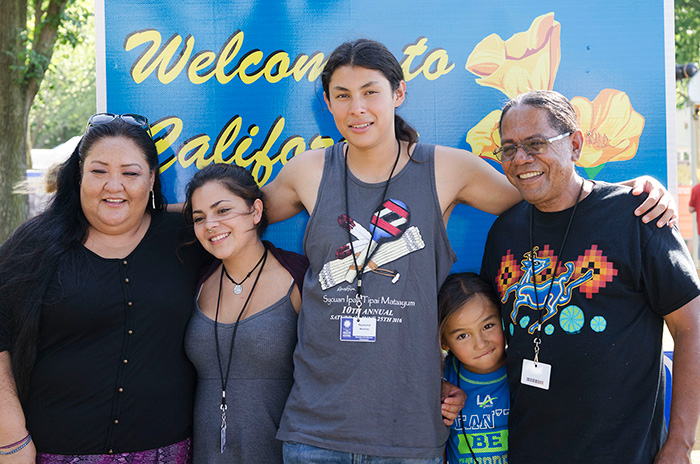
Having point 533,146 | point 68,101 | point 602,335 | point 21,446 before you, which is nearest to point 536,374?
point 602,335

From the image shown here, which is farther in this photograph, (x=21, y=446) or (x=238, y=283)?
(x=238, y=283)

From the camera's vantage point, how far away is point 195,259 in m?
2.78

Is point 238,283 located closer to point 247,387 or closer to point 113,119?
point 247,387

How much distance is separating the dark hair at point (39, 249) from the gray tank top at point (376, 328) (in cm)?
105

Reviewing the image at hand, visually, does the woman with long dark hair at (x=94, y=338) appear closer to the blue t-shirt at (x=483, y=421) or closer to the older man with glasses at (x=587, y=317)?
the blue t-shirt at (x=483, y=421)

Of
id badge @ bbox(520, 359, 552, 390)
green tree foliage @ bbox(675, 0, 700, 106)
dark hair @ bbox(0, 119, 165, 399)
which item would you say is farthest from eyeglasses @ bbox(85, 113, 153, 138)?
green tree foliage @ bbox(675, 0, 700, 106)

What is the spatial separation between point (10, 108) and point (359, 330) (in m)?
7.21

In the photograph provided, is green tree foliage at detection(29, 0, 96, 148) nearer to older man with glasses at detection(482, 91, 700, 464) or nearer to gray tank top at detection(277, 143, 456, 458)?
gray tank top at detection(277, 143, 456, 458)

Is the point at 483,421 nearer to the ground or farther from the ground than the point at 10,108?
nearer to the ground

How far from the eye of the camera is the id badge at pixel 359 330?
227 cm

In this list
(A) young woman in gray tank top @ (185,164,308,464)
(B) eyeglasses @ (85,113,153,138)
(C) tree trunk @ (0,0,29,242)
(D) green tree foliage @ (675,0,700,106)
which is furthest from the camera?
(D) green tree foliage @ (675,0,700,106)

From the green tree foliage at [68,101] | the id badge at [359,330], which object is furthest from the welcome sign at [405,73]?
the green tree foliage at [68,101]

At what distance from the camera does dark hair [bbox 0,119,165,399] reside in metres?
2.38

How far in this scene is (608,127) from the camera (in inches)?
124
